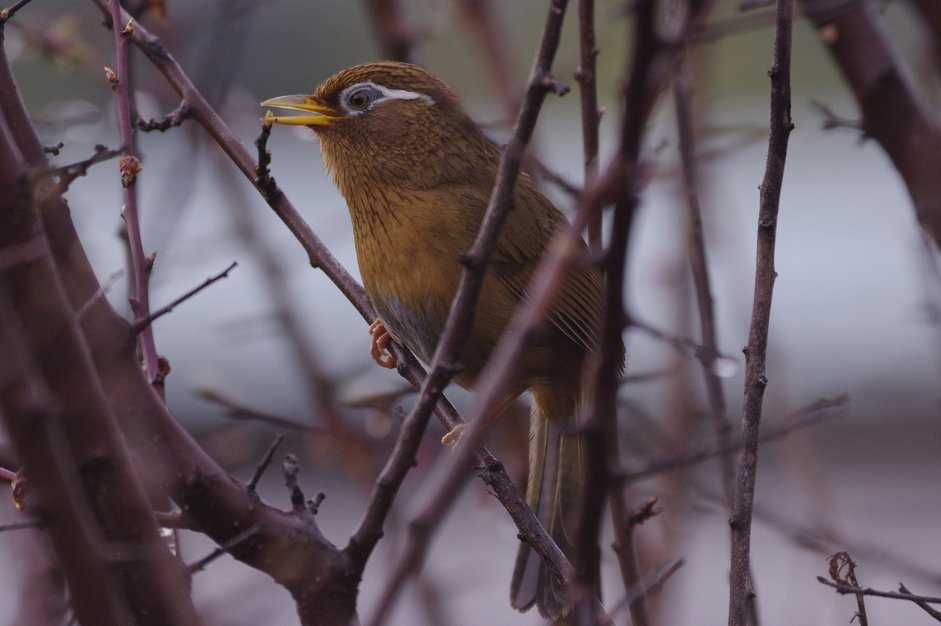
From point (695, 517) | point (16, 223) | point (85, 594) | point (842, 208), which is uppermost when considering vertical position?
point (842, 208)

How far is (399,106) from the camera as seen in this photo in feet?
15.6

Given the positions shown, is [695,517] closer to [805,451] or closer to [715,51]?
[805,451]

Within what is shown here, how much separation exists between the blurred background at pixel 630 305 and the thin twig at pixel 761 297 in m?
0.28

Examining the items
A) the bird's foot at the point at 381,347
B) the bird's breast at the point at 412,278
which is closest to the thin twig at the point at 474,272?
the bird's breast at the point at 412,278

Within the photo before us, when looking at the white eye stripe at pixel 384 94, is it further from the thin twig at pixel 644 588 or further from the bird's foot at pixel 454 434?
the thin twig at pixel 644 588

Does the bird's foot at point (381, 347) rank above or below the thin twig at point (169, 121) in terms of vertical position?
above

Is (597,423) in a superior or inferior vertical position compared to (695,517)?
inferior

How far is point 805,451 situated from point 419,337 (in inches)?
57.3

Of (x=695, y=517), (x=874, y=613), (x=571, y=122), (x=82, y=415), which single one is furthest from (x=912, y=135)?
(x=571, y=122)

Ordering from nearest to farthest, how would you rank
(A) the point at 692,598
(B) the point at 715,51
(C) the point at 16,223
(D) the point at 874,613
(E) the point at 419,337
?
1. (C) the point at 16,223
2. (E) the point at 419,337
3. (B) the point at 715,51
4. (D) the point at 874,613
5. (A) the point at 692,598

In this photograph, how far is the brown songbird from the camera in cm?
424

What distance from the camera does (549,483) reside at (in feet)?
14.0

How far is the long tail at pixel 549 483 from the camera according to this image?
12.2 feet

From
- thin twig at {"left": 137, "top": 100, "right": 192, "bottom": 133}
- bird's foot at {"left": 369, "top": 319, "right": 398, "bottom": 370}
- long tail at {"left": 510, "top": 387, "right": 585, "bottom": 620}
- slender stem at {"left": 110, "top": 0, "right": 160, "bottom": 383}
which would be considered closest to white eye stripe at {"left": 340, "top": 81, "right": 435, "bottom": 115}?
bird's foot at {"left": 369, "top": 319, "right": 398, "bottom": 370}
